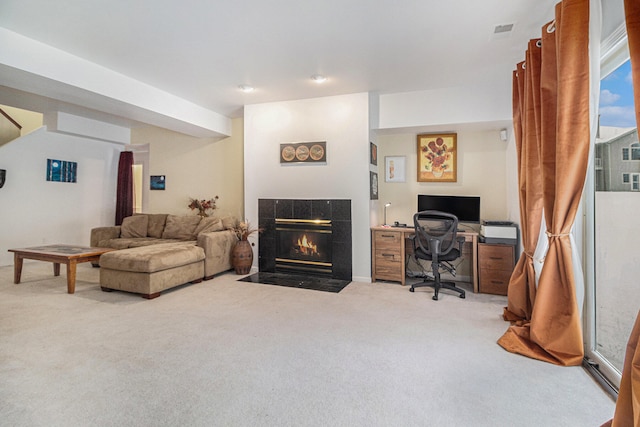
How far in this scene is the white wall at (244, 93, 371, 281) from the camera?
14.1ft

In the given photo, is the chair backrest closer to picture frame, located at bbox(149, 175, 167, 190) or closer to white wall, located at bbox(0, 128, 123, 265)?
picture frame, located at bbox(149, 175, 167, 190)

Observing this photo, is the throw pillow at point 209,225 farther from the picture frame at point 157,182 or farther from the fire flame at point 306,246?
the picture frame at point 157,182

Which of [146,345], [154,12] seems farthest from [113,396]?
[154,12]

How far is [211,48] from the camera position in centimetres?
303

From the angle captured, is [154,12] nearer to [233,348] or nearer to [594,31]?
[233,348]

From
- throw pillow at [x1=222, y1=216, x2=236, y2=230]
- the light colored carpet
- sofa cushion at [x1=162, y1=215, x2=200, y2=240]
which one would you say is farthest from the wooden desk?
sofa cushion at [x1=162, y1=215, x2=200, y2=240]

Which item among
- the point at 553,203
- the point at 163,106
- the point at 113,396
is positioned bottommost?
the point at 113,396

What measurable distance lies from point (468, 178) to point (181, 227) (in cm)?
468

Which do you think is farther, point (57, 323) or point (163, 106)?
point (163, 106)

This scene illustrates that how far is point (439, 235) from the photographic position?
3.55m

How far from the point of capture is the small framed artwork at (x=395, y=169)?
467cm

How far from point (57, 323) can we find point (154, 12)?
9.40ft

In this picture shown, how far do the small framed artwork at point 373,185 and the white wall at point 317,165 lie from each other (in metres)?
0.07

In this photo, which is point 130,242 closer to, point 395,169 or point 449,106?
point 395,169
